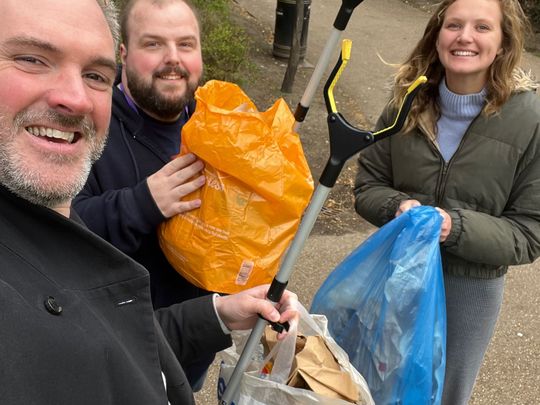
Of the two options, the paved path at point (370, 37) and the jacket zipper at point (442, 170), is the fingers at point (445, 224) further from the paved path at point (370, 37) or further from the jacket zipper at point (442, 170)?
the paved path at point (370, 37)

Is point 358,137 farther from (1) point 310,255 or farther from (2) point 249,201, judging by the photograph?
(1) point 310,255

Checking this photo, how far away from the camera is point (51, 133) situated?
1.13 m

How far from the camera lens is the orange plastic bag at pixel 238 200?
5.51 feet

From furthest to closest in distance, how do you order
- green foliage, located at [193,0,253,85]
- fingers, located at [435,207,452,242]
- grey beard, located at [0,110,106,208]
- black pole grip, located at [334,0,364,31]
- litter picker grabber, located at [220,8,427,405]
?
green foliage, located at [193,0,253,85] → fingers, located at [435,207,452,242] → black pole grip, located at [334,0,364,31] → litter picker grabber, located at [220,8,427,405] → grey beard, located at [0,110,106,208]

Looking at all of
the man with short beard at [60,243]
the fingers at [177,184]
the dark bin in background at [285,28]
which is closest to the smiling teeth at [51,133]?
the man with short beard at [60,243]

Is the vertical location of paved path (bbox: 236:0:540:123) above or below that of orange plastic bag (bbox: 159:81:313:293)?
below

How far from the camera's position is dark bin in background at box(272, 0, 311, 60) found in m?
7.41

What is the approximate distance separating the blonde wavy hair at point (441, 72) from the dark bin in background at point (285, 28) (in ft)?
16.7

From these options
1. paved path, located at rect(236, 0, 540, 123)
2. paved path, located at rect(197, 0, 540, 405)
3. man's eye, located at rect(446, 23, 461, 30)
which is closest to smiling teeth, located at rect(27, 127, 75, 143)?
man's eye, located at rect(446, 23, 461, 30)

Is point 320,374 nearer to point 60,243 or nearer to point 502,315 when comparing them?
point 60,243

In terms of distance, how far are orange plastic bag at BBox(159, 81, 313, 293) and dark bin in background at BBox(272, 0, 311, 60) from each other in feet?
19.3

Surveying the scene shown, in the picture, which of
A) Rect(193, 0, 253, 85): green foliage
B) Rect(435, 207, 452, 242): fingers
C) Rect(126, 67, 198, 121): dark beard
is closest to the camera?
Rect(126, 67, 198, 121): dark beard

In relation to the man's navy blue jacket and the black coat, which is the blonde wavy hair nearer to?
the man's navy blue jacket

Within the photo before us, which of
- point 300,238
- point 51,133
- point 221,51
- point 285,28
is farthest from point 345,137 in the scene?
point 285,28
